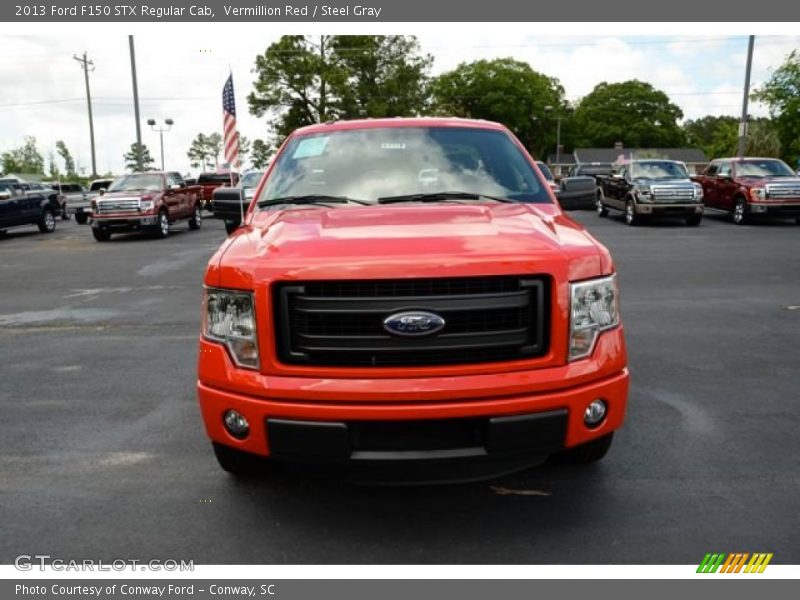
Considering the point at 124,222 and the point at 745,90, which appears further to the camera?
A: the point at 745,90

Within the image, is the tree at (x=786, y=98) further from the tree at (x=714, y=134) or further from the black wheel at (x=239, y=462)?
the tree at (x=714, y=134)

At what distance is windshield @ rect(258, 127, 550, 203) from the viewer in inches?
161

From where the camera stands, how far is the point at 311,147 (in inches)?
179

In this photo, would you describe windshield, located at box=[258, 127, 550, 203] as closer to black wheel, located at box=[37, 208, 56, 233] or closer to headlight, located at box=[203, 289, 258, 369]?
headlight, located at box=[203, 289, 258, 369]

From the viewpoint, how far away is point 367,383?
2.80 m

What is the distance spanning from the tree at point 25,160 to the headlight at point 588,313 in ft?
315

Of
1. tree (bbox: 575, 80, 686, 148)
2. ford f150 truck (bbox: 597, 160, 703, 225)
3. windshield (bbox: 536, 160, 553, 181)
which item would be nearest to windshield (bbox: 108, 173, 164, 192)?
ford f150 truck (bbox: 597, 160, 703, 225)

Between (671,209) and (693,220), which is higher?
(671,209)

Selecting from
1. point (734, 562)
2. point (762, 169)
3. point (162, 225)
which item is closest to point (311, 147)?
point (734, 562)

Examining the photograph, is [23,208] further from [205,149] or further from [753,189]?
[205,149]

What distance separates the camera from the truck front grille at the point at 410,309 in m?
2.81

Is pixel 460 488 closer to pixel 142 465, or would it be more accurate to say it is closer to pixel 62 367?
pixel 142 465

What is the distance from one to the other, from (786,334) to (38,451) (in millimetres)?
6376

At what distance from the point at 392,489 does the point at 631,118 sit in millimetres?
97052
